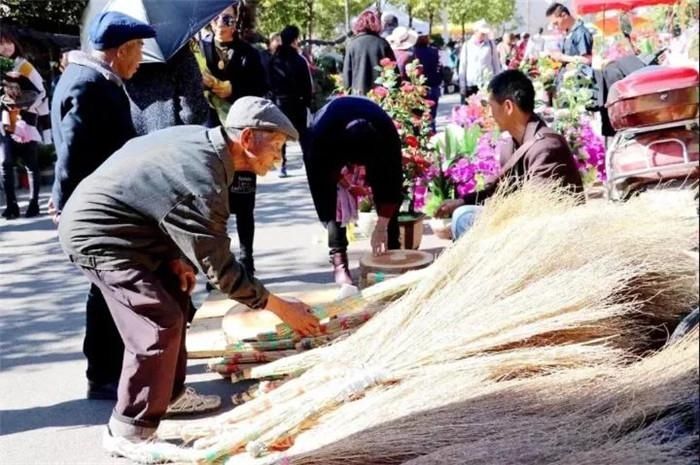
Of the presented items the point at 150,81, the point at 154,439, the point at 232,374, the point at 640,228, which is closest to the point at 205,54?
the point at 150,81

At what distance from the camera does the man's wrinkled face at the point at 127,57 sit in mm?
3385

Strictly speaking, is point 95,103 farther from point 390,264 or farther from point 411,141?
point 411,141

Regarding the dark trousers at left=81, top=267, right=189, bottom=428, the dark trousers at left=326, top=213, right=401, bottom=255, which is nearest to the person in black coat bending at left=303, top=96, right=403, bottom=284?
the dark trousers at left=326, top=213, right=401, bottom=255

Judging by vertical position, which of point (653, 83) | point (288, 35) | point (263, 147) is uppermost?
point (288, 35)

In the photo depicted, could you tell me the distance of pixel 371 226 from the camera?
5645 mm

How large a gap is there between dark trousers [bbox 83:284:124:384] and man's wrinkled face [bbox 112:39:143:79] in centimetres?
94

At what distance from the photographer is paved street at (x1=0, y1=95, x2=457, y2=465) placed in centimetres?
328

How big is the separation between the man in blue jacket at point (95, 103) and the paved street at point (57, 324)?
1.83ft

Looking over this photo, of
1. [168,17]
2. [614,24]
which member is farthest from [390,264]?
[614,24]

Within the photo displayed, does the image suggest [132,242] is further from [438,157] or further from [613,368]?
[438,157]

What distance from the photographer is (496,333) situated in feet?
8.55

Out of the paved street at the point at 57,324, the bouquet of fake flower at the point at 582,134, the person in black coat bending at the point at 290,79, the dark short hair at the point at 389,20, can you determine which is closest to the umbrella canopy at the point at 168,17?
the paved street at the point at 57,324

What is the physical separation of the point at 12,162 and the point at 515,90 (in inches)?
222

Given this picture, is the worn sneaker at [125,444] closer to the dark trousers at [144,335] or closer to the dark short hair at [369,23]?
the dark trousers at [144,335]
